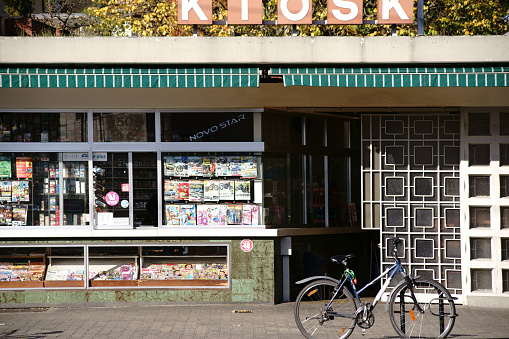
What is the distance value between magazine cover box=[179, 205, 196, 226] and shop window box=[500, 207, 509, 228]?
4682 mm

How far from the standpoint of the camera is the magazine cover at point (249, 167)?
9.81 meters

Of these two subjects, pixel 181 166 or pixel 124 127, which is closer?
pixel 124 127

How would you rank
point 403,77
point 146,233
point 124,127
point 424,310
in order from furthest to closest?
point 124,127, point 146,233, point 403,77, point 424,310

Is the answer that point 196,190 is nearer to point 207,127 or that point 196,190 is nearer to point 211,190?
point 211,190

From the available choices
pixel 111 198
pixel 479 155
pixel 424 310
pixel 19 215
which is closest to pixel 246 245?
pixel 111 198

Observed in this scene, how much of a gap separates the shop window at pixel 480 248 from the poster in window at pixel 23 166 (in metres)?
6.86

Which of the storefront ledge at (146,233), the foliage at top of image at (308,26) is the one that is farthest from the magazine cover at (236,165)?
the foliage at top of image at (308,26)

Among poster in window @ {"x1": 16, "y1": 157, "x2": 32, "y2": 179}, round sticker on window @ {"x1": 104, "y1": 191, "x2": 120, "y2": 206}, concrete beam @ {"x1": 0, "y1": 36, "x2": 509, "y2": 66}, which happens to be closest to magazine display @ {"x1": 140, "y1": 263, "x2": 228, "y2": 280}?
round sticker on window @ {"x1": 104, "y1": 191, "x2": 120, "y2": 206}

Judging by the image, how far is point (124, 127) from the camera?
972 cm

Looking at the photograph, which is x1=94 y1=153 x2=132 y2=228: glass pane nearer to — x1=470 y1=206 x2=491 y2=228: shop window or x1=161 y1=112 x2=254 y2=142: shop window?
x1=161 y1=112 x2=254 y2=142: shop window

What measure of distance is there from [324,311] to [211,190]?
3389 millimetres

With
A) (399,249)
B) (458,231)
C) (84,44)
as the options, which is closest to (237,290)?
(399,249)

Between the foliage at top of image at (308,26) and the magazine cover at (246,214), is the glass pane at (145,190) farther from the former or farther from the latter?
the foliage at top of image at (308,26)

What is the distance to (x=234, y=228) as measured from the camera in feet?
32.0
